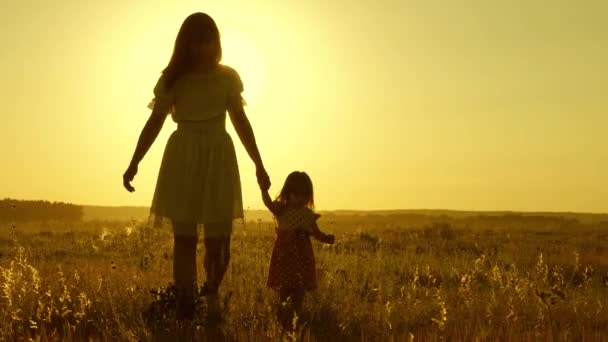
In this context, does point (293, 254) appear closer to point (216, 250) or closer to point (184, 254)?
point (216, 250)

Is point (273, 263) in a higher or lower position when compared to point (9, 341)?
higher

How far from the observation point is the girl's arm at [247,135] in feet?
18.0

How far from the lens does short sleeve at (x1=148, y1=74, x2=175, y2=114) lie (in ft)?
17.2

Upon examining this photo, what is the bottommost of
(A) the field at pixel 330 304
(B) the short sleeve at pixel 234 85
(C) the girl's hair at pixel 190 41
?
(A) the field at pixel 330 304

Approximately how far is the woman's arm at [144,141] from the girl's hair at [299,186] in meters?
1.26

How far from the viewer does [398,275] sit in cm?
873

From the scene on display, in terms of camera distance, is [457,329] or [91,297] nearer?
[457,329]

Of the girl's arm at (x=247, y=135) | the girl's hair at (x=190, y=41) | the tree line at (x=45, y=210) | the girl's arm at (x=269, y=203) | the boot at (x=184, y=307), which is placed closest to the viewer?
the boot at (x=184, y=307)

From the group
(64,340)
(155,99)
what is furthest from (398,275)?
(64,340)

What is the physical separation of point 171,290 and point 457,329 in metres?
1.92

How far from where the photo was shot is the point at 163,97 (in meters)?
5.25

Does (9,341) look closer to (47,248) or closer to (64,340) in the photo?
(64,340)

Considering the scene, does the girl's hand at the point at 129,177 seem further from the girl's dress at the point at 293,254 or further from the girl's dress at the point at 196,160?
the girl's dress at the point at 293,254

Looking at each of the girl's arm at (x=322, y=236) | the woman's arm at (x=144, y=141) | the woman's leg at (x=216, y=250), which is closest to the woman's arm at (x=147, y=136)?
the woman's arm at (x=144, y=141)
